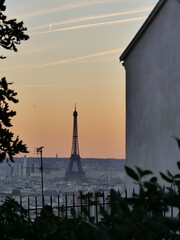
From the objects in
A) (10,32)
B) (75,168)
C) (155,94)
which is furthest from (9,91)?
(75,168)

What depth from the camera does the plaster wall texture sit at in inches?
458

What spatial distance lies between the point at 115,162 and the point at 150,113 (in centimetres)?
2603

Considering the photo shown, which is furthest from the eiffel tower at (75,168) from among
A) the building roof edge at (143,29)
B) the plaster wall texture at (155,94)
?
the plaster wall texture at (155,94)

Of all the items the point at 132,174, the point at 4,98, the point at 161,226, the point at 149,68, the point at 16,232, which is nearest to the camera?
the point at 161,226

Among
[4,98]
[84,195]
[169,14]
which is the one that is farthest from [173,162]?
[84,195]

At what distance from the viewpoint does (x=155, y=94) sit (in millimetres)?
12633

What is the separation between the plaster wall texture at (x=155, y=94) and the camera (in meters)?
11.6

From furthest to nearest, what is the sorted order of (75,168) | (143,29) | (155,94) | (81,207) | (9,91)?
1. (75,168)
2. (143,29)
3. (155,94)
4. (9,91)
5. (81,207)

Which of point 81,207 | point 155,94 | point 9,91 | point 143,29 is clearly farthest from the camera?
point 143,29

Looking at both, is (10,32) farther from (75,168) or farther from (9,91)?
(75,168)

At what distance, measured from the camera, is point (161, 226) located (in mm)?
1298

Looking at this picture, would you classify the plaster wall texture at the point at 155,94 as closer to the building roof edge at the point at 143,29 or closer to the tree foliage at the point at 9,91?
the building roof edge at the point at 143,29

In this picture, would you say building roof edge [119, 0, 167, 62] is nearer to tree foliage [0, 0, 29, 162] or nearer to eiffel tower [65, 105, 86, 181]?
tree foliage [0, 0, 29, 162]

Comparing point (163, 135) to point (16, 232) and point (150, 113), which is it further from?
point (16, 232)
